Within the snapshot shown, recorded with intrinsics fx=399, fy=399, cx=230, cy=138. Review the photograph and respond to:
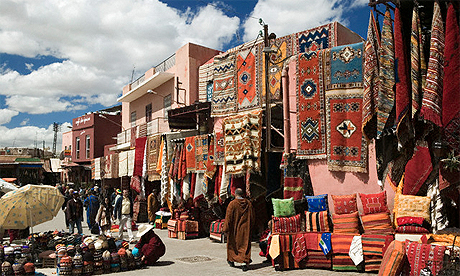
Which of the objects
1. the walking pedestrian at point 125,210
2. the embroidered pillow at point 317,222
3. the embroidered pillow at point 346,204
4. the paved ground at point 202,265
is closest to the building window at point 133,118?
the walking pedestrian at point 125,210

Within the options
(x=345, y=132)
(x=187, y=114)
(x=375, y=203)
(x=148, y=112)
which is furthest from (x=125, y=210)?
(x=148, y=112)

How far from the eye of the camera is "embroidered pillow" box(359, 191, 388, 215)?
275 inches

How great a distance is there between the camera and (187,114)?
13.4 metres

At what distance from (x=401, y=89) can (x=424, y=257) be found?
2113 millimetres

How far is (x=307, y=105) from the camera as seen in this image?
8352 mm

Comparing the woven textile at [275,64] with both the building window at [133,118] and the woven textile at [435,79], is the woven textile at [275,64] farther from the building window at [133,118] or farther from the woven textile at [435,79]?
the building window at [133,118]

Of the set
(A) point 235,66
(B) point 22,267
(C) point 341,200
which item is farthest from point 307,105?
(B) point 22,267

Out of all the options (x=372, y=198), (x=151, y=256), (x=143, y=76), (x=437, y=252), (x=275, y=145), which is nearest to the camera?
(x=437, y=252)

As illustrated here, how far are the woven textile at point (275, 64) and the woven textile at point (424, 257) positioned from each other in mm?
5173

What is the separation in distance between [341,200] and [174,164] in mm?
7145

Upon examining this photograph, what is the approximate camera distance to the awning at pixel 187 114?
41.7ft

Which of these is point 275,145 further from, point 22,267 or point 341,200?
point 22,267

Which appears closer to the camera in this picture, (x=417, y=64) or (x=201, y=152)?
(x=417, y=64)

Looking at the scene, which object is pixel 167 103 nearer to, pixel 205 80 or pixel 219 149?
pixel 205 80
